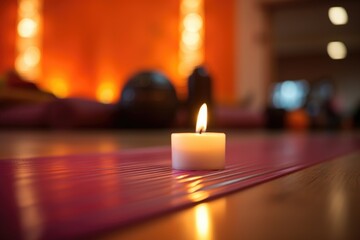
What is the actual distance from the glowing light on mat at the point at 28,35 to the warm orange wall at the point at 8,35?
0.32 ft

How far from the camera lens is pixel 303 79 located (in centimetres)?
1184

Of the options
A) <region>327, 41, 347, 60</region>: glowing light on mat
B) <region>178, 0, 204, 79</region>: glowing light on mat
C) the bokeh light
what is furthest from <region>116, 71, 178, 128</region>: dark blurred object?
<region>327, 41, 347, 60</region>: glowing light on mat

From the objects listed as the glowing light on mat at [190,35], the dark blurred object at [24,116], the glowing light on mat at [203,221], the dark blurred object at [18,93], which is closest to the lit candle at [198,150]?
the glowing light on mat at [203,221]

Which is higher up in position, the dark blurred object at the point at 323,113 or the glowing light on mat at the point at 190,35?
the glowing light on mat at the point at 190,35

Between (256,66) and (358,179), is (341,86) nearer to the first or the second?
(256,66)

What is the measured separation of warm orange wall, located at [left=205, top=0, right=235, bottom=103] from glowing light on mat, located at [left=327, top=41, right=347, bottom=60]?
5.30 m

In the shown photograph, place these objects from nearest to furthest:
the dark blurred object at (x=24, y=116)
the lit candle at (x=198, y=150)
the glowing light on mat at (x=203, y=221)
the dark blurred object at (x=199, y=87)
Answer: the glowing light on mat at (x=203, y=221) < the lit candle at (x=198, y=150) < the dark blurred object at (x=199, y=87) < the dark blurred object at (x=24, y=116)

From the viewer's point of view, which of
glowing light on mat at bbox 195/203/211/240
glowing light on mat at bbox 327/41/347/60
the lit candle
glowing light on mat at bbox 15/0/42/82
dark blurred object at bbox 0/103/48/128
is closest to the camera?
glowing light on mat at bbox 195/203/211/240

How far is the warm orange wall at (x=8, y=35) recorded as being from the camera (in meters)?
6.94

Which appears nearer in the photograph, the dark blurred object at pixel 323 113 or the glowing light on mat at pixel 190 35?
the dark blurred object at pixel 323 113

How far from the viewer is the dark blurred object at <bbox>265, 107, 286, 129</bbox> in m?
3.91

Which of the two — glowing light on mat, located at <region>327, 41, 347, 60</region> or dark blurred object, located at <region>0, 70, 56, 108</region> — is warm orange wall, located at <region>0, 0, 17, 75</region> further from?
glowing light on mat, located at <region>327, 41, 347, 60</region>

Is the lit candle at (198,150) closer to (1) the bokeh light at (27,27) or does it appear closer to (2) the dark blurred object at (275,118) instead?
(2) the dark blurred object at (275,118)

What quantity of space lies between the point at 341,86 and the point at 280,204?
11.9 metres
